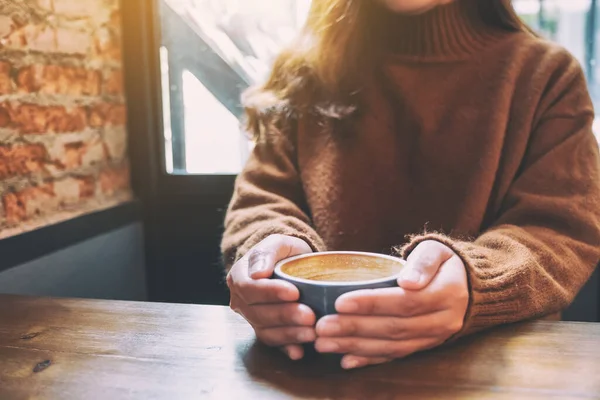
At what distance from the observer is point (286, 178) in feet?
3.41

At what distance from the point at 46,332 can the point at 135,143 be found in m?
0.78

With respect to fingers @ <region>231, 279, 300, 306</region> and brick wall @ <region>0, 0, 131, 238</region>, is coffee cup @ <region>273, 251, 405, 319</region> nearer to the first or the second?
fingers @ <region>231, 279, 300, 306</region>

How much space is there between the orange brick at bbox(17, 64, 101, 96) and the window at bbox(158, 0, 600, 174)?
22 cm

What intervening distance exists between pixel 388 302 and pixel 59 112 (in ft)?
2.80

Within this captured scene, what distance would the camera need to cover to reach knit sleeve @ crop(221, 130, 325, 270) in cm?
86

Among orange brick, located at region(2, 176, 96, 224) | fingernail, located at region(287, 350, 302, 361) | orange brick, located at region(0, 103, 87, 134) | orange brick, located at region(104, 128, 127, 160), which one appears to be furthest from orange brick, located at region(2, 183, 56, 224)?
fingernail, located at region(287, 350, 302, 361)

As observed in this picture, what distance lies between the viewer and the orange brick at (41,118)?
100cm

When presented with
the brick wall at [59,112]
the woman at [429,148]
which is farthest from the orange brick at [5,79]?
the woman at [429,148]

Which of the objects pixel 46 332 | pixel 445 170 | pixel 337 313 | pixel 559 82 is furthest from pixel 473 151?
pixel 46 332

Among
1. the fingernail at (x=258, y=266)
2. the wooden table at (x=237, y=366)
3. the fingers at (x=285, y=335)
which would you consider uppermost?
the fingernail at (x=258, y=266)

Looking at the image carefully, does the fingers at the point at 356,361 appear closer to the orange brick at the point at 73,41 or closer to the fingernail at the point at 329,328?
the fingernail at the point at 329,328

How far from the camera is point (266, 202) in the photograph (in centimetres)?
98

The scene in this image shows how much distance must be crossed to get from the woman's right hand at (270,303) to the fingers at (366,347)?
0.02m

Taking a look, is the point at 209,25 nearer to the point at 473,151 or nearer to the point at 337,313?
the point at 473,151
